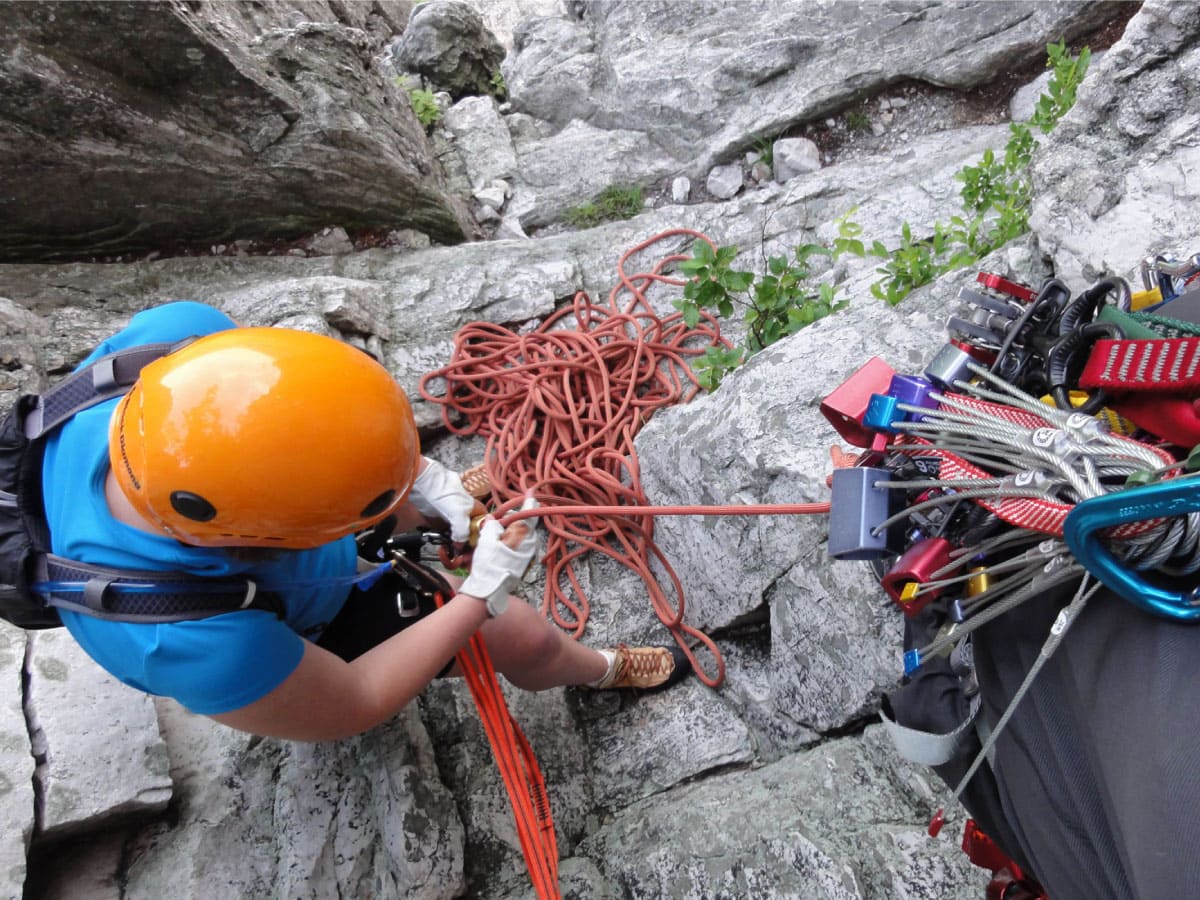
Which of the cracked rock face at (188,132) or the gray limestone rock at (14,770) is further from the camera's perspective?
the cracked rock face at (188,132)

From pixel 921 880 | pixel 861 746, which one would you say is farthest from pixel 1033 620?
pixel 861 746

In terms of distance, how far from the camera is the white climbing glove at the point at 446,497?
2.17 m

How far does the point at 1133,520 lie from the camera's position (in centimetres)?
78

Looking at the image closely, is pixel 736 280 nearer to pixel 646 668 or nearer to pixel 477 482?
pixel 477 482

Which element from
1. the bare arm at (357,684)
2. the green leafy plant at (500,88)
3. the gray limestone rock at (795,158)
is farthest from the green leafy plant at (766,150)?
the bare arm at (357,684)

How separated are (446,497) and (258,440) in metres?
1.07

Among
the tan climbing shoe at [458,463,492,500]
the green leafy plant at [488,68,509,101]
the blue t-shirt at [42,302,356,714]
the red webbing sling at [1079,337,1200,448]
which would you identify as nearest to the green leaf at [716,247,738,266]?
the tan climbing shoe at [458,463,492,500]

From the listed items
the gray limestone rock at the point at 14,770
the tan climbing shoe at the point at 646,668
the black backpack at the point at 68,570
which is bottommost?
the tan climbing shoe at the point at 646,668

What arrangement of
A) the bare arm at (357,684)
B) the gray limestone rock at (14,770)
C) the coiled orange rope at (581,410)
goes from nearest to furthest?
the bare arm at (357,684) → the gray limestone rock at (14,770) → the coiled orange rope at (581,410)

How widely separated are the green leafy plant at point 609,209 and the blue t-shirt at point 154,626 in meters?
4.00

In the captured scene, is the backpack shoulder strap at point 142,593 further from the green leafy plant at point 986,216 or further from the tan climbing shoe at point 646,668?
the green leafy plant at point 986,216

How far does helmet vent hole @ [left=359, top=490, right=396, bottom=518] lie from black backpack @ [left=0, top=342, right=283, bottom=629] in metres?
0.29

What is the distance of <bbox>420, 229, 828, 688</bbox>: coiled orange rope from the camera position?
279 cm

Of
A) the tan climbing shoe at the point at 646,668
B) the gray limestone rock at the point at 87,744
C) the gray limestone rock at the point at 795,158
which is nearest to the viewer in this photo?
the gray limestone rock at the point at 87,744
